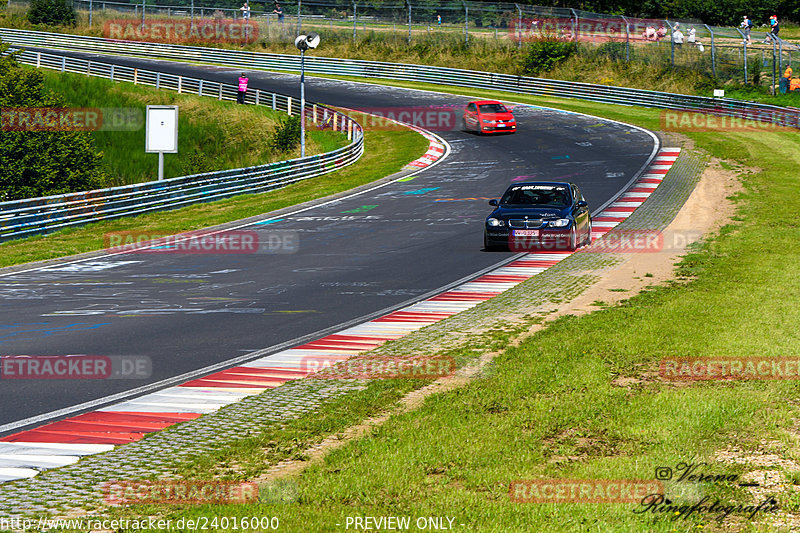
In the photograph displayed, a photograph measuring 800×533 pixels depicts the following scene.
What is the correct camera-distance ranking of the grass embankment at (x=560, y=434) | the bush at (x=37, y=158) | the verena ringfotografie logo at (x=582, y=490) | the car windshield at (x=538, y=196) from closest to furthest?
the grass embankment at (x=560, y=434)
the verena ringfotografie logo at (x=582, y=490)
the car windshield at (x=538, y=196)
the bush at (x=37, y=158)

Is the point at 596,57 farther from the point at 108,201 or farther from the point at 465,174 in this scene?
the point at 108,201

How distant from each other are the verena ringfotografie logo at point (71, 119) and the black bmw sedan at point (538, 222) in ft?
106

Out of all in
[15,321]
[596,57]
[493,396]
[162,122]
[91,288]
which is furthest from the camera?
[596,57]

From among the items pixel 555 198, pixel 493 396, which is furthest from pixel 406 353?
pixel 555 198

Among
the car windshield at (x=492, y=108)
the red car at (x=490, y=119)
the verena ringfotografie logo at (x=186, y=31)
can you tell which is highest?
the verena ringfotografie logo at (x=186, y=31)

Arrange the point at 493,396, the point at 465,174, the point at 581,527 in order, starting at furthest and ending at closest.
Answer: the point at 465,174
the point at 493,396
the point at 581,527

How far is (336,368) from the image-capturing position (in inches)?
408

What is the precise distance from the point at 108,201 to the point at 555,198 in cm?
1411

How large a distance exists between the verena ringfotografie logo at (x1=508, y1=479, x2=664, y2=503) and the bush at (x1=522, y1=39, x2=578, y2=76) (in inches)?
2211

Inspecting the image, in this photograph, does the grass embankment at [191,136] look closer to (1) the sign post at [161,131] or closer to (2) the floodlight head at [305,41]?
(2) the floodlight head at [305,41]

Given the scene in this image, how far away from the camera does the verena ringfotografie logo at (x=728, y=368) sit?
909 centimetres

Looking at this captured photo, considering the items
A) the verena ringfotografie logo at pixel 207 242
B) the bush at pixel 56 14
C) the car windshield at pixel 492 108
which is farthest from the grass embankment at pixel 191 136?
the bush at pixel 56 14

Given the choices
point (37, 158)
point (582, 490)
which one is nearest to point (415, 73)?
point (37, 158)

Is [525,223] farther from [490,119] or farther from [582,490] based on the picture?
[490,119]
